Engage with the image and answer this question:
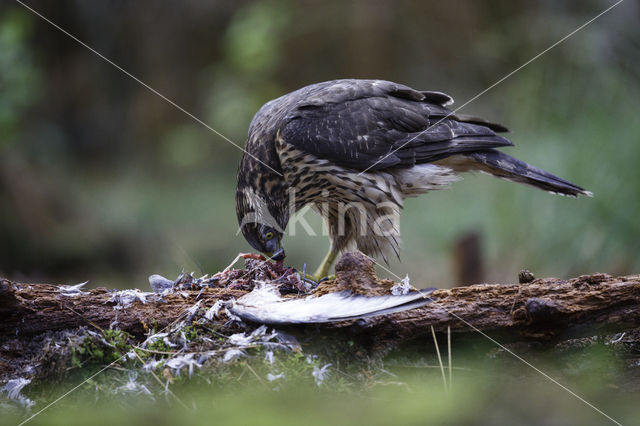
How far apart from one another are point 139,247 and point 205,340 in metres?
4.94

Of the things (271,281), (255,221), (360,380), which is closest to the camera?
(360,380)

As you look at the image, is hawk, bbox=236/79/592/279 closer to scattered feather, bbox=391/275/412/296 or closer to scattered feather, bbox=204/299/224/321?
scattered feather, bbox=204/299/224/321

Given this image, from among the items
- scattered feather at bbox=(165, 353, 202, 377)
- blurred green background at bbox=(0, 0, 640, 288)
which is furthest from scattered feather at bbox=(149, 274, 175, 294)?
scattered feather at bbox=(165, 353, 202, 377)

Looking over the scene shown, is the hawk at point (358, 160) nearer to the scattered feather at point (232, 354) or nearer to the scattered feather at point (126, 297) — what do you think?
the scattered feather at point (126, 297)

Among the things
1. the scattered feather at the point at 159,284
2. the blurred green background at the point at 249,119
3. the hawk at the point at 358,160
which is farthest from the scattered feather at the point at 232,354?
the hawk at the point at 358,160

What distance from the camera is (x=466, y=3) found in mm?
9422

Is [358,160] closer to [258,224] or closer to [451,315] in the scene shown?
[258,224]

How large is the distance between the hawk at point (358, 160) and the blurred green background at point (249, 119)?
2.40 ft

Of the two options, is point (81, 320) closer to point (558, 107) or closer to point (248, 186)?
point (248, 186)

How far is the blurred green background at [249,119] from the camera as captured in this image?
5832 millimetres

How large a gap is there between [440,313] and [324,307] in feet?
1.42

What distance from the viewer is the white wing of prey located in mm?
2193

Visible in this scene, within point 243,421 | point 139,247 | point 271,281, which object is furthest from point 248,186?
point 139,247

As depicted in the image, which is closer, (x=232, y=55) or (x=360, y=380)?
(x=360, y=380)
